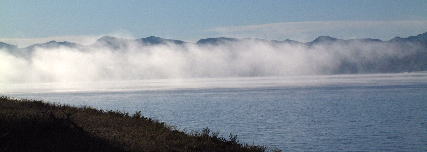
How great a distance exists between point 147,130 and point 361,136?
41.1m

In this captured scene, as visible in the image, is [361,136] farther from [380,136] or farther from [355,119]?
[355,119]

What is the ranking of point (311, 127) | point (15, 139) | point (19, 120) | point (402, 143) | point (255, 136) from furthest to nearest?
point (311, 127) < point (255, 136) < point (402, 143) < point (19, 120) < point (15, 139)

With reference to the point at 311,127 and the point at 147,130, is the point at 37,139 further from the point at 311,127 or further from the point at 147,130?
the point at 311,127

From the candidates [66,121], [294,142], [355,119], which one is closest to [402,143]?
[294,142]

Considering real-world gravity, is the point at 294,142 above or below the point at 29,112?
below

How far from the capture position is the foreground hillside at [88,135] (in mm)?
17594

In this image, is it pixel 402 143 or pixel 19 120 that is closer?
pixel 19 120

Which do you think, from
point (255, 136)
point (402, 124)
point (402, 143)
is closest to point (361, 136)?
point (402, 143)

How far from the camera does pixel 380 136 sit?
2344 inches

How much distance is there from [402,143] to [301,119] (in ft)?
99.6

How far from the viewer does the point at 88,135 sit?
19.5 m

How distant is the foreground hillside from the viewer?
1759 centimetres

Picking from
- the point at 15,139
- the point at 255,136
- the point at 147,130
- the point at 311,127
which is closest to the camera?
the point at 15,139

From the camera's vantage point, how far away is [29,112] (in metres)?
23.4
